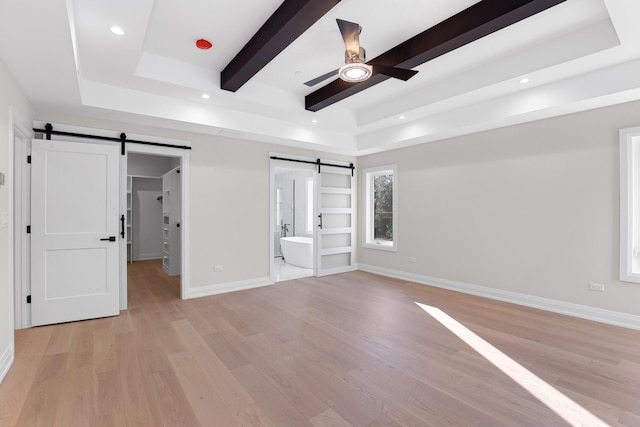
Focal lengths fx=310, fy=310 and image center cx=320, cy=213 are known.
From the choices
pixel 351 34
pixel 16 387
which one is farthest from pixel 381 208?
pixel 16 387

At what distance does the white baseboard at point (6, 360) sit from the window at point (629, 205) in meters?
6.03

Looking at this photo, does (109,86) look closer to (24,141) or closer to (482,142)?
(24,141)

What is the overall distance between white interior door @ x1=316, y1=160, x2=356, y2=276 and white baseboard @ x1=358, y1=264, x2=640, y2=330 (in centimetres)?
120

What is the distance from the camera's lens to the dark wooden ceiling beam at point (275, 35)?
2.33 meters

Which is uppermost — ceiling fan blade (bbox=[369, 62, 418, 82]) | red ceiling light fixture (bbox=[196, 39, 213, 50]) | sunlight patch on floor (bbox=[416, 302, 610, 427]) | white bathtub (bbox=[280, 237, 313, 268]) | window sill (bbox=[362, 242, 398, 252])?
red ceiling light fixture (bbox=[196, 39, 213, 50])

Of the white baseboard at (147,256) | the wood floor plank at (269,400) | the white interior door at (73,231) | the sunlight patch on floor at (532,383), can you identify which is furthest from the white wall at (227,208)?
the white baseboard at (147,256)

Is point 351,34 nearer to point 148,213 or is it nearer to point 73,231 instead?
point 73,231

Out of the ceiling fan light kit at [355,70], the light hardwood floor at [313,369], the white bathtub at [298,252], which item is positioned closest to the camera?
the light hardwood floor at [313,369]

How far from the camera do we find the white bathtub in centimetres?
692

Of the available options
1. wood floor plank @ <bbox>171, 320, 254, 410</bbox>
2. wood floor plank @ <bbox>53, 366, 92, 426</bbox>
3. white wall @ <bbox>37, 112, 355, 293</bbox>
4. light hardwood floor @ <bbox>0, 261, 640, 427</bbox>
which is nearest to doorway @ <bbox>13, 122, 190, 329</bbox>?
white wall @ <bbox>37, 112, 355, 293</bbox>

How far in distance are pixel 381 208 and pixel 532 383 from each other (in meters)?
4.46

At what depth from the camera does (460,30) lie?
273 cm

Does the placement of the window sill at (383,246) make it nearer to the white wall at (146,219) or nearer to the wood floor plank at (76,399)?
the wood floor plank at (76,399)

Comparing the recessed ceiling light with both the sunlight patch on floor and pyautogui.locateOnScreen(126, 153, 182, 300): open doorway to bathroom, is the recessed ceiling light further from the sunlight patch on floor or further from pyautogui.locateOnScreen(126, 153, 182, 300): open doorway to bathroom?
the sunlight patch on floor
